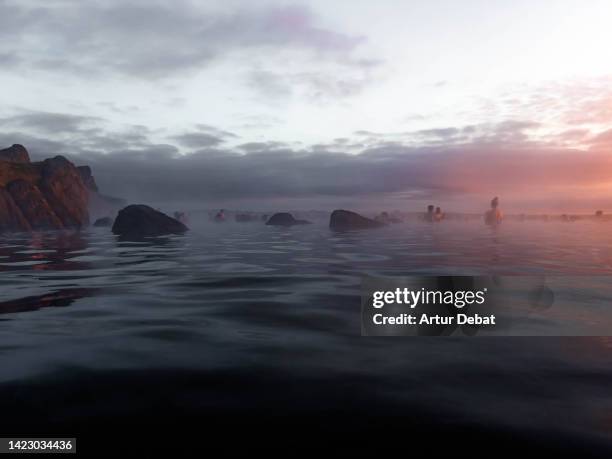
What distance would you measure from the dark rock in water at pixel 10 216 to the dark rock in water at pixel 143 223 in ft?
127

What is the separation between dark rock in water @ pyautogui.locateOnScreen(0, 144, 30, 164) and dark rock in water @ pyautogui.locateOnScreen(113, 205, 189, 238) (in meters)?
83.7

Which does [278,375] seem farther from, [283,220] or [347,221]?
[283,220]

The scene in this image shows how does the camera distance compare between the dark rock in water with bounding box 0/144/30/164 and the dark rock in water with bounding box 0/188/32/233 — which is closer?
the dark rock in water with bounding box 0/188/32/233

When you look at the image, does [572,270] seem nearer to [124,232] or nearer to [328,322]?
[328,322]

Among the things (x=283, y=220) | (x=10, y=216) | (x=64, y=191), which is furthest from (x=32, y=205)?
(x=283, y=220)

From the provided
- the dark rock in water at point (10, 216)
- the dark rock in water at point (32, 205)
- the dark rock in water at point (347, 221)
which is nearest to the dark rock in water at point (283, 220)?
the dark rock in water at point (347, 221)

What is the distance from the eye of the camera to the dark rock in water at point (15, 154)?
128 metres

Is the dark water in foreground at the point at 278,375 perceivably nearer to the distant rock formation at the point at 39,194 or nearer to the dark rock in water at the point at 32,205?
the distant rock formation at the point at 39,194

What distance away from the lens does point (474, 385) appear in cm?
624

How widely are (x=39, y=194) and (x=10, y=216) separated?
14.3 metres

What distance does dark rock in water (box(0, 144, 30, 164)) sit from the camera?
128 metres

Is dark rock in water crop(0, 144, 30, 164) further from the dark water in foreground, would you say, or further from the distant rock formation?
the dark water in foreground

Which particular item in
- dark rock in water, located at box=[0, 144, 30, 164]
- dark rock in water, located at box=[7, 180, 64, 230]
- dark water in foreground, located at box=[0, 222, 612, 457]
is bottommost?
dark water in foreground, located at box=[0, 222, 612, 457]

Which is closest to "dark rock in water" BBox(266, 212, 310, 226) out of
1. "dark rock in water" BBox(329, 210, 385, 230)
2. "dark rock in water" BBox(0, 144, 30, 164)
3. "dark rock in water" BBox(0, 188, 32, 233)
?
"dark rock in water" BBox(329, 210, 385, 230)
